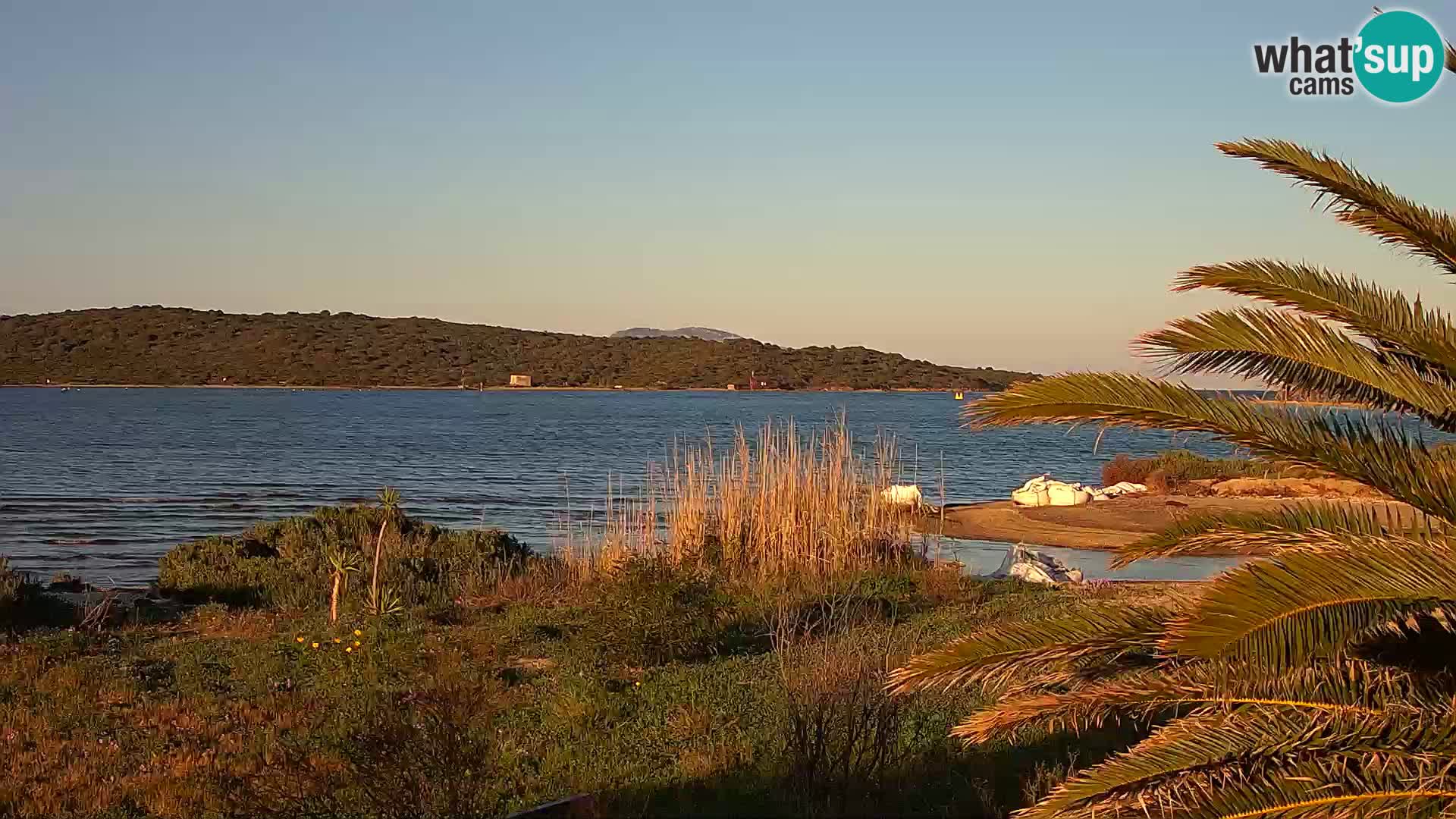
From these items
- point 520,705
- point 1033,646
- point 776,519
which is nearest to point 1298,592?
point 1033,646

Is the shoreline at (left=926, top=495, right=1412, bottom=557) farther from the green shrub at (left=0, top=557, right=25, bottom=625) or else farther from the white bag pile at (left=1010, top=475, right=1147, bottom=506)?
the green shrub at (left=0, top=557, right=25, bottom=625)

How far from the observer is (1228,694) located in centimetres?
457

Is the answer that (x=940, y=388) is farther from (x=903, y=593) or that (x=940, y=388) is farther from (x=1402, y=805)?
(x=1402, y=805)

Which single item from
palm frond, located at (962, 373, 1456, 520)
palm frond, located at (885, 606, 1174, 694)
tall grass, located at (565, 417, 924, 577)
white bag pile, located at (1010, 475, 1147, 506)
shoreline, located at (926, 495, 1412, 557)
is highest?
palm frond, located at (962, 373, 1456, 520)

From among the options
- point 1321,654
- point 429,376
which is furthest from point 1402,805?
point 429,376

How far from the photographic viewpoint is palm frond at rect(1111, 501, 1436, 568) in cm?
468

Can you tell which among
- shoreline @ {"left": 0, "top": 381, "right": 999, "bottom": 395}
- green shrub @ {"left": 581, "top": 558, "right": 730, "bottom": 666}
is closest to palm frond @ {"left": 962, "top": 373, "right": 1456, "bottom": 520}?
green shrub @ {"left": 581, "top": 558, "right": 730, "bottom": 666}

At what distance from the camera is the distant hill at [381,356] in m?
133

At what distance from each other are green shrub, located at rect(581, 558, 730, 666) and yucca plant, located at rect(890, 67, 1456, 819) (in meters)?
5.96

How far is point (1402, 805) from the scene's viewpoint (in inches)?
166

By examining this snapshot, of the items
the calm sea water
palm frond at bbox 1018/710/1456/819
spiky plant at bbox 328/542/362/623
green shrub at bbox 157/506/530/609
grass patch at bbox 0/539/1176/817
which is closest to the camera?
palm frond at bbox 1018/710/1456/819

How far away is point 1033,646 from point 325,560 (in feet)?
42.0

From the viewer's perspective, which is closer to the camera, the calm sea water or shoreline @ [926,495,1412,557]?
shoreline @ [926,495,1412,557]

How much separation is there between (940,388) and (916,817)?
147 meters
